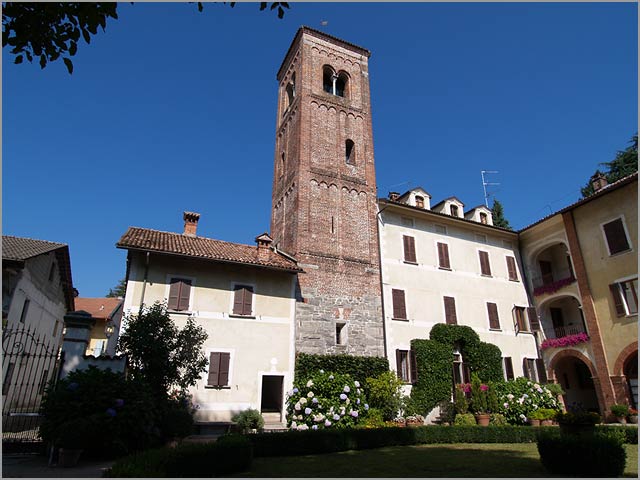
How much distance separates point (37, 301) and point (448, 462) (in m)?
21.0

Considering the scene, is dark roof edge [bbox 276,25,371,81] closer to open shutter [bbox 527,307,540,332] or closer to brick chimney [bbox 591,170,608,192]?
brick chimney [bbox 591,170,608,192]

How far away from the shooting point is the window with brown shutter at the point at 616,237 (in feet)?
69.3

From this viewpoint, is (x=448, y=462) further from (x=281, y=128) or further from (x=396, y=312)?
(x=281, y=128)

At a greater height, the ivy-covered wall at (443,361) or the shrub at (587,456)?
the ivy-covered wall at (443,361)

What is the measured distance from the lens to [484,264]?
25609 millimetres

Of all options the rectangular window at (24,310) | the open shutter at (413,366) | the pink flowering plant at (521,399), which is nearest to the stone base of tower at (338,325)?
the open shutter at (413,366)

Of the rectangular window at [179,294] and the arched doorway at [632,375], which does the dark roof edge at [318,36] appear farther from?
the arched doorway at [632,375]

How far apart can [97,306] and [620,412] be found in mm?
41195

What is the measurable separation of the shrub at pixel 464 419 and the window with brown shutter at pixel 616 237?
11650 millimetres

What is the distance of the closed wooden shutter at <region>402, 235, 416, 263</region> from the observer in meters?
23.4

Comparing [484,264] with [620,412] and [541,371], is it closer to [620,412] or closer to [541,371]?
[541,371]

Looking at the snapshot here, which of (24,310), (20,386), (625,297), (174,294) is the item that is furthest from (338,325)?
(24,310)

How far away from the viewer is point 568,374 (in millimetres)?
24906

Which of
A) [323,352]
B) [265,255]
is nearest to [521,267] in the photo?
[323,352]
